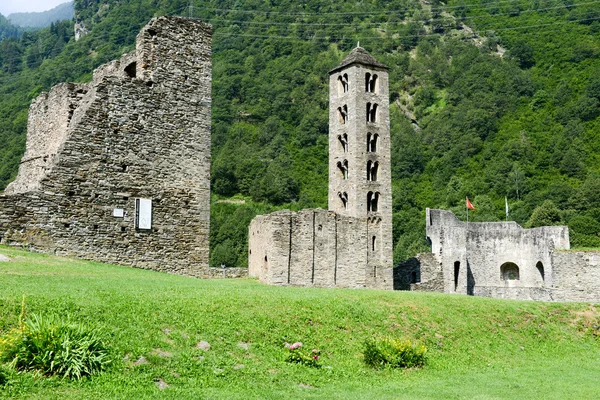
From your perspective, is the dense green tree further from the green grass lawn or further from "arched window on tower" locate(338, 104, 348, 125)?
the green grass lawn

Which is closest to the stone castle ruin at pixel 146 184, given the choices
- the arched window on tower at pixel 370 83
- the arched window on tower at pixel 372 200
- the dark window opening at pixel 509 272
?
the arched window on tower at pixel 372 200

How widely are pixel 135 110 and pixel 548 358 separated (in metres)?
13.4

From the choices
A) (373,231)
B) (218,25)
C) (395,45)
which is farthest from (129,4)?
(373,231)

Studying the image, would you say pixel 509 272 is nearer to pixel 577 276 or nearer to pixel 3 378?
pixel 577 276

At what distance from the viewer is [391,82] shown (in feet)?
344

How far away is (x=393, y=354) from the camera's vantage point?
41.4ft

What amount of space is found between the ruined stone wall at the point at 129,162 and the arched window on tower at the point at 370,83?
19.6 meters

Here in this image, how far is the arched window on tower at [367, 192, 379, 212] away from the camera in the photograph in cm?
3906

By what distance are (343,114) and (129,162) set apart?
22751mm

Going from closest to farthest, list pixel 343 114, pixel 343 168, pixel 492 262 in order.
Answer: pixel 343 168 < pixel 343 114 < pixel 492 262

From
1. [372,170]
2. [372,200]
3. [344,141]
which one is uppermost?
[344,141]

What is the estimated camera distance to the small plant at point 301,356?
1164cm

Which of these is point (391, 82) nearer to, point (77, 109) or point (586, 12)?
point (586, 12)

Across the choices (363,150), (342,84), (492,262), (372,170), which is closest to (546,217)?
(492,262)
